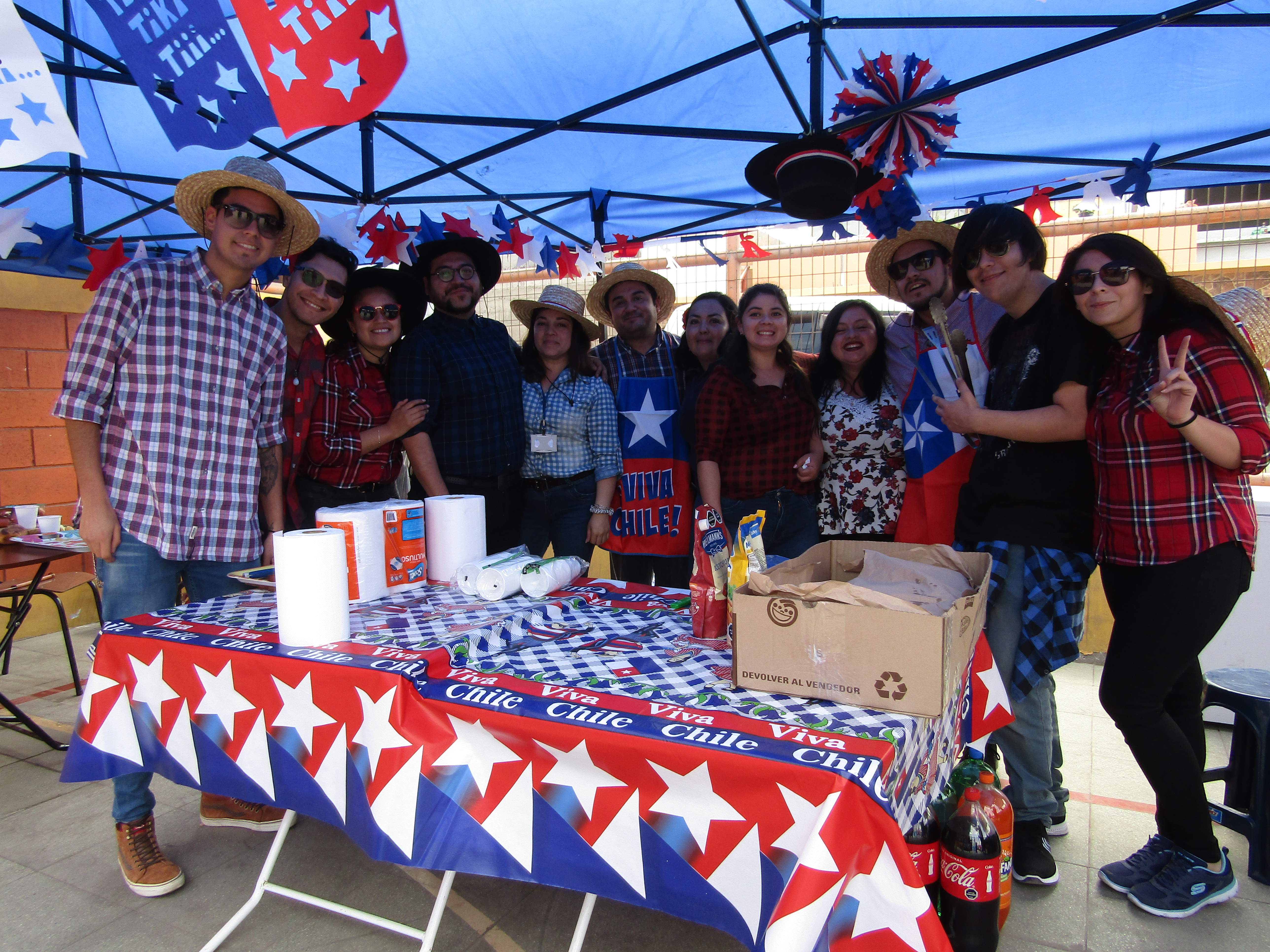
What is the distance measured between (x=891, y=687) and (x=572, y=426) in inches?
81.4

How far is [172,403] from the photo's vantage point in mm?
2018

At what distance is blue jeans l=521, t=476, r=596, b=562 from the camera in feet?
10.2

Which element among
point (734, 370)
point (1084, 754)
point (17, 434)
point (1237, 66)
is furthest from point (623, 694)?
point (17, 434)

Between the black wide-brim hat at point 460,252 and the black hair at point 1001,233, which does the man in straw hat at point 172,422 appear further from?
the black hair at point 1001,233

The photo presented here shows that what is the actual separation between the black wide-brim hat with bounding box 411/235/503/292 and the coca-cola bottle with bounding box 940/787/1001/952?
8.49 ft

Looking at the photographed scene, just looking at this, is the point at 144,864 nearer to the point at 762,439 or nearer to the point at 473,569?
the point at 473,569

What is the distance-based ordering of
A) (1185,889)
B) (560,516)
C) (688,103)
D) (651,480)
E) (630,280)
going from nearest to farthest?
1. (1185,889)
2. (560,516)
3. (651,480)
4. (630,280)
5. (688,103)

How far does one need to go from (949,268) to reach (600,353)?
1523 mm

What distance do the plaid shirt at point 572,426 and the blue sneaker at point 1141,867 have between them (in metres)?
2.08

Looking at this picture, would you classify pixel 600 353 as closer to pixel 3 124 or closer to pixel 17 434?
pixel 3 124

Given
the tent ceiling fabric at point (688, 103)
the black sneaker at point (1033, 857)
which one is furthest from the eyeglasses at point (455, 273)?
the black sneaker at point (1033, 857)

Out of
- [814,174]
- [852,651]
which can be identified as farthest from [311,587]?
[814,174]

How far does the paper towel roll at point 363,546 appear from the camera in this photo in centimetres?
182

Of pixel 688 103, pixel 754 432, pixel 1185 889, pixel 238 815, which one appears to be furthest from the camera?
pixel 688 103
